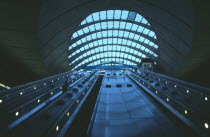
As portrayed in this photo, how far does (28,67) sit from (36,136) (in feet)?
56.8

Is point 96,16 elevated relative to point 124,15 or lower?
lower

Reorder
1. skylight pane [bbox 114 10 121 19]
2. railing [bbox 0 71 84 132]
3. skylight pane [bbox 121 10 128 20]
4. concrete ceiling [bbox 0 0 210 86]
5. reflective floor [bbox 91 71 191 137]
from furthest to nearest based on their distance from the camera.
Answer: skylight pane [bbox 121 10 128 20] < skylight pane [bbox 114 10 121 19] < concrete ceiling [bbox 0 0 210 86] < railing [bbox 0 71 84 132] < reflective floor [bbox 91 71 191 137]

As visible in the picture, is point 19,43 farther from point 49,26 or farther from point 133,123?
point 133,123

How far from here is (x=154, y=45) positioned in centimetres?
3300

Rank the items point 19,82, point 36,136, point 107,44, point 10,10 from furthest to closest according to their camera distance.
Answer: point 107,44 → point 19,82 → point 10,10 → point 36,136

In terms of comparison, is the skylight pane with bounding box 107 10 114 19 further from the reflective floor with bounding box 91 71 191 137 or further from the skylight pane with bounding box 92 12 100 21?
the reflective floor with bounding box 91 71 191 137

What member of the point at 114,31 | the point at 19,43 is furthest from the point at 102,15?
the point at 19,43

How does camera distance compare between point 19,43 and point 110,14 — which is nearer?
point 19,43

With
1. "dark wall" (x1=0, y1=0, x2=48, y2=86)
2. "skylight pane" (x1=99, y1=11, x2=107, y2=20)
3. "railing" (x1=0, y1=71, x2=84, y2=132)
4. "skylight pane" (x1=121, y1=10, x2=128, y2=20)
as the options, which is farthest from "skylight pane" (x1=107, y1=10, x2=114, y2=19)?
"railing" (x1=0, y1=71, x2=84, y2=132)

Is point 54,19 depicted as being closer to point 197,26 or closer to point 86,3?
point 86,3

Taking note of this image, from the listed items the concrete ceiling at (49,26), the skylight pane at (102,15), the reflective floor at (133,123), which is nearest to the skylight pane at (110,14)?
the skylight pane at (102,15)

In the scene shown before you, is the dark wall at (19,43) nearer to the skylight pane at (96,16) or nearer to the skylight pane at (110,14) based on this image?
the skylight pane at (96,16)

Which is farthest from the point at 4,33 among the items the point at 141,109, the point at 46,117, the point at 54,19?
the point at 141,109

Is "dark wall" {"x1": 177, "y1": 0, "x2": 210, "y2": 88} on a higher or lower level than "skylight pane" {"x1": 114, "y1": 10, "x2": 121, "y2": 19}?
lower
